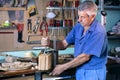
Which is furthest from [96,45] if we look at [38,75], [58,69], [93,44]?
[38,75]

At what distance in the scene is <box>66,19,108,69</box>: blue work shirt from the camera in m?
2.17

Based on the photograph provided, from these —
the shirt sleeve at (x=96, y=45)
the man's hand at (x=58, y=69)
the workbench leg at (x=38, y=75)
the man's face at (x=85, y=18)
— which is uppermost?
the man's face at (x=85, y=18)

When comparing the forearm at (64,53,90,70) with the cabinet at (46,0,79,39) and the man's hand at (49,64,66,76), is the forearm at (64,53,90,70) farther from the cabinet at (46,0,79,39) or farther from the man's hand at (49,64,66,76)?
the cabinet at (46,0,79,39)

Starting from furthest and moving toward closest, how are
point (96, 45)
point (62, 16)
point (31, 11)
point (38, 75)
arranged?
point (62, 16)
point (31, 11)
point (38, 75)
point (96, 45)

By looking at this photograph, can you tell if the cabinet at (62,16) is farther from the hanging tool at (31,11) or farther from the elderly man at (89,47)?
the elderly man at (89,47)

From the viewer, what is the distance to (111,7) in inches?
129

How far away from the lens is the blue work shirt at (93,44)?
2168 mm

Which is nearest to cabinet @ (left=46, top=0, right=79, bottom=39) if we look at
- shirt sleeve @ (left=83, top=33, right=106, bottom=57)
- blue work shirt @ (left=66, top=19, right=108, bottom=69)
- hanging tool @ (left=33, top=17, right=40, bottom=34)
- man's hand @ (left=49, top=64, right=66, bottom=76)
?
hanging tool @ (left=33, top=17, right=40, bottom=34)

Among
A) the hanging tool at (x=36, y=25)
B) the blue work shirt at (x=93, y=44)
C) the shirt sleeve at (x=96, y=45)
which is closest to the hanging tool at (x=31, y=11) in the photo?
the hanging tool at (x=36, y=25)

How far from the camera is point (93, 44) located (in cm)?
217

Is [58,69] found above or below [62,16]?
below

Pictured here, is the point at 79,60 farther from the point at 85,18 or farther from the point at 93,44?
the point at 85,18

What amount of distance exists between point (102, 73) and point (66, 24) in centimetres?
98

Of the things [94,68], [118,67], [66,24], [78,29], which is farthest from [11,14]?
→ [118,67]
